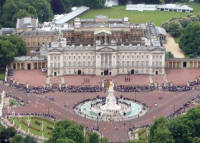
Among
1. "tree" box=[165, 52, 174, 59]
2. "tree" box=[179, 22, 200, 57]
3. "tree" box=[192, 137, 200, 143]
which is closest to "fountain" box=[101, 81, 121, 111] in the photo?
"tree" box=[192, 137, 200, 143]

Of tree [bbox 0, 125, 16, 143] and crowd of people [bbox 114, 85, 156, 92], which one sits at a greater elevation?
crowd of people [bbox 114, 85, 156, 92]

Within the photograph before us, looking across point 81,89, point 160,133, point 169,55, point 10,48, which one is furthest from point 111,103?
point 169,55

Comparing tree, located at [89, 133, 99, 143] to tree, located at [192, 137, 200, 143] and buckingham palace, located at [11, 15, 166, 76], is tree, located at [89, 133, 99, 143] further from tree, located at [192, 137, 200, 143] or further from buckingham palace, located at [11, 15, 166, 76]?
buckingham palace, located at [11, 15, 166, 76]

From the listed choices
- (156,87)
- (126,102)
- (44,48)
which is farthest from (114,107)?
(44,48)

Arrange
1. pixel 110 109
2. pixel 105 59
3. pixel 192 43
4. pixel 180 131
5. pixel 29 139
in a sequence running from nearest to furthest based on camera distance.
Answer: pixel 29 139 < pixel 180 131 < pixel 110 109 < pixel 105 59 < pixel 192 43

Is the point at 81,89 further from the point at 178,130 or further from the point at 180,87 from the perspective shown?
the point at 178,130

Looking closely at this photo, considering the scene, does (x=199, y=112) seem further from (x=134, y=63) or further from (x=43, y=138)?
(x=134, y=63)
